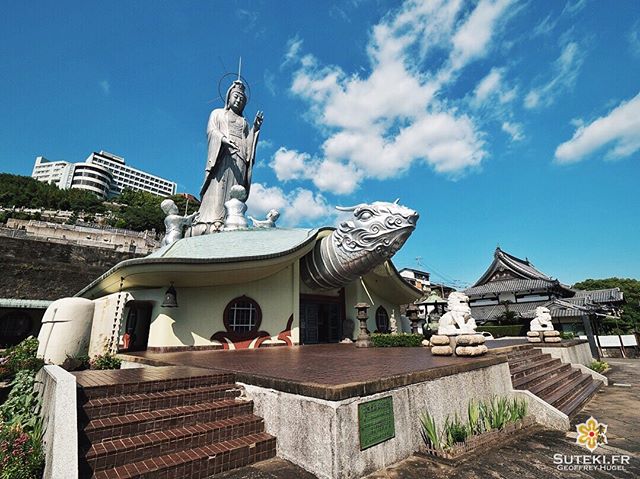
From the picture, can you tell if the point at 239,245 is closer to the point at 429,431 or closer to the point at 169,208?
the point at 169,208

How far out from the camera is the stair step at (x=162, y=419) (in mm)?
3885

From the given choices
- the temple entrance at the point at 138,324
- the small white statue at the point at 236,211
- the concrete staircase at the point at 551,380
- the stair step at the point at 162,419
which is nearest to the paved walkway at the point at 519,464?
the stair step at the point at 162,419

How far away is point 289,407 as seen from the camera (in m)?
4.38

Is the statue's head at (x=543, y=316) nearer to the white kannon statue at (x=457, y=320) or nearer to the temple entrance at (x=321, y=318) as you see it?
the white kannon statue at (x=457, y=320)

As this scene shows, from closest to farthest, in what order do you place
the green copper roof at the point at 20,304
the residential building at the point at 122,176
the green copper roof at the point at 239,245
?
the green copper roof at the point at 239,245
the green copper roof at the point at 20,304
the residential building at the point at 122,176

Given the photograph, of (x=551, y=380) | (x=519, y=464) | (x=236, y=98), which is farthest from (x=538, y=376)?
(x=236, y=98)

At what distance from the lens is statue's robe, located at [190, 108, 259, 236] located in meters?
17.2

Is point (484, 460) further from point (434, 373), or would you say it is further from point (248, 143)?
point (248, 143)

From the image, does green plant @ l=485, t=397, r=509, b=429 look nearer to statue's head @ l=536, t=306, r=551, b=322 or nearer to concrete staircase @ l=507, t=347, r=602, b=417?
concrete staircase @ l=507, t=347, r=602, b=417

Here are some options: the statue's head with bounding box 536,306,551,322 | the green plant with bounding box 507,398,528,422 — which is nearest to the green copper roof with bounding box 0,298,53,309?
the green plant with bounding box 507,398,528,422

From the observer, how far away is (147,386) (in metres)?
4.76

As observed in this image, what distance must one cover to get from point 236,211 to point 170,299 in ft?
19.1

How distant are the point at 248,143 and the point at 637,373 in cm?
2047

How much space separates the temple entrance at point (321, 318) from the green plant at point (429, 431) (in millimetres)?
10548
